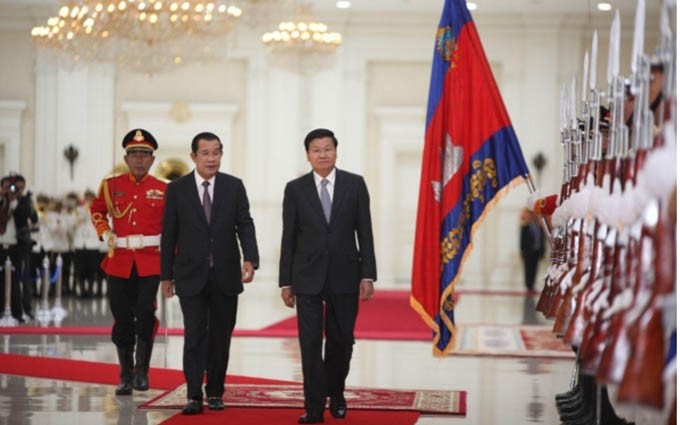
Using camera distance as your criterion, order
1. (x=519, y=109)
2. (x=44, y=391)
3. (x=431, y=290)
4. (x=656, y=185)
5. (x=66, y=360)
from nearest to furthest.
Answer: (x=656, y=185) < (x=431, y=290) < (x=44, y=391) < (x=66, y=360) < (x=519, y=109)

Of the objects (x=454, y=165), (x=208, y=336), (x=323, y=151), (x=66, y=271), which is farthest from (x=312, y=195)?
(x=66, y=271)

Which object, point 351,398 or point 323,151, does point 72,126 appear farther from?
point 323,151

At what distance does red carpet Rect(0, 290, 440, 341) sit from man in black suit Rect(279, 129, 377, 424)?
5529 millimetres

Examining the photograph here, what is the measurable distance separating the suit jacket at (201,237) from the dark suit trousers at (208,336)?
0.07 meters

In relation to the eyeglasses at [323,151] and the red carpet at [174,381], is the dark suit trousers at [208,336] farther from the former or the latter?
the eyeglasses at [323,151]

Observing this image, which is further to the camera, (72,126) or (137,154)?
(72,126)

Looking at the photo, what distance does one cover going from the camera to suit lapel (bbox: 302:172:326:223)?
7270 millimetres

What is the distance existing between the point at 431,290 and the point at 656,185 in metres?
3.98

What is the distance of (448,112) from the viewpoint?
7.78 metres

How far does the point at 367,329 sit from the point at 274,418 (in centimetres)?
680

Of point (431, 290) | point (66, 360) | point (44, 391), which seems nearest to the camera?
point (431, 290)

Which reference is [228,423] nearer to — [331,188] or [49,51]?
[331,188]

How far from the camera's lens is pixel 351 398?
26.7ft

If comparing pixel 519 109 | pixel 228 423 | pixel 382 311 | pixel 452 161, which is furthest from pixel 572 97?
pixel 519 109
